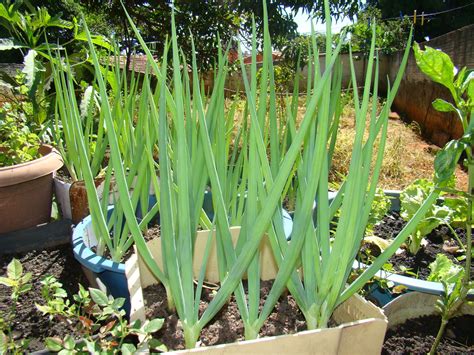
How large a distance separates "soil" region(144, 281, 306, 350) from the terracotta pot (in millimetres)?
697

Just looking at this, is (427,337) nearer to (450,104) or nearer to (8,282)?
(450,104)

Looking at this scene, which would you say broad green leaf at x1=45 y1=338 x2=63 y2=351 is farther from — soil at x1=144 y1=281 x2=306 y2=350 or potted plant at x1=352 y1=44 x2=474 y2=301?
potted plant at x1=352 y1=44 x2=474 y2=301

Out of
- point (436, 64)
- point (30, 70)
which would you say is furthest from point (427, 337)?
point (30, 70)

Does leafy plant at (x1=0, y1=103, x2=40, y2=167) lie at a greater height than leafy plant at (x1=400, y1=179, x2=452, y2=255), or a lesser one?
greater

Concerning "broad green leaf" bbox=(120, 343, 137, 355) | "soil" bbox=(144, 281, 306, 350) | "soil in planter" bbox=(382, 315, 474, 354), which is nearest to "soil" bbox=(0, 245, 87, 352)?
"soil" bbox=(144, 281, 306, 350)

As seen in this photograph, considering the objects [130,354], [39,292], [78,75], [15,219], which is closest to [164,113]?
[130,354]

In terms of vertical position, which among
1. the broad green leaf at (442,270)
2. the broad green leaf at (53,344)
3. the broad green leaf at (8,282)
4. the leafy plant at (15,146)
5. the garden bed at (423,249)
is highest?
the leafy plant at (15,146)

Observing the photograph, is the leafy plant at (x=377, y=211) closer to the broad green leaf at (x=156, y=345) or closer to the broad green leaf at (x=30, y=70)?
the broad green leaf at (x=156, y=345)

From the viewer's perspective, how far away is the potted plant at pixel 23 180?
1173 millimetres

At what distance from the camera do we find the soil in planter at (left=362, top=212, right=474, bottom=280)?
960 millimetres

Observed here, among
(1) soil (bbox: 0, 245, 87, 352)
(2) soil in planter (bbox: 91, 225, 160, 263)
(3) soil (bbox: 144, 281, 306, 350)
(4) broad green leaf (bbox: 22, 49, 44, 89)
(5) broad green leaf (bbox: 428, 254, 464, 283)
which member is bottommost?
(1) soil (bbox: 0, 245, 87, 352)

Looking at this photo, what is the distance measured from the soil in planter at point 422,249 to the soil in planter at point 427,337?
14 centimetres

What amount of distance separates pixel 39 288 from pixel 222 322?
53 cm

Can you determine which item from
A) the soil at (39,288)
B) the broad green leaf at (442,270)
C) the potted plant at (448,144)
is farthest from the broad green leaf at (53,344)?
the broad green leaf at (442,270)
